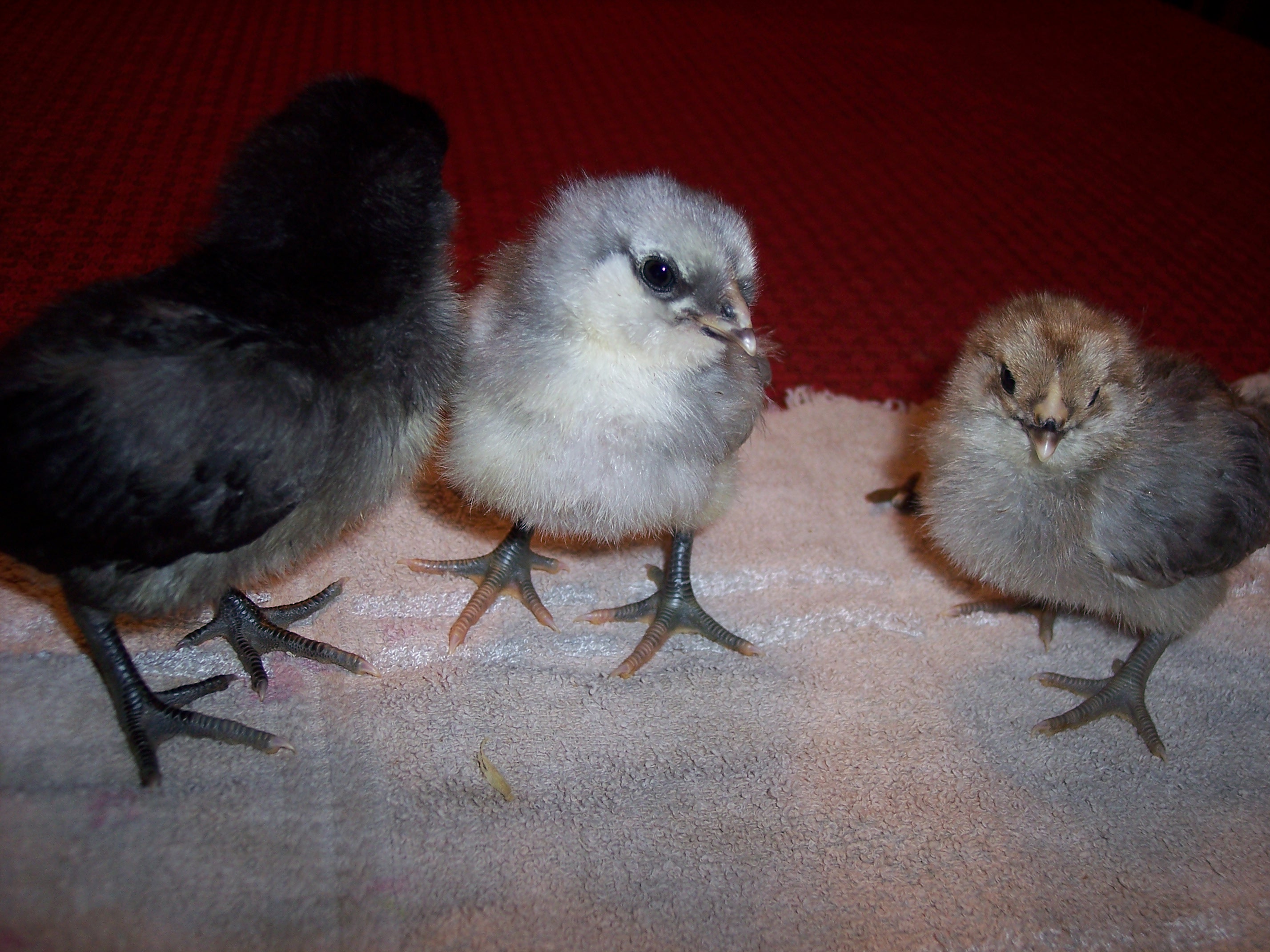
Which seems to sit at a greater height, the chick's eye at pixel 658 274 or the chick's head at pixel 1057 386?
the chick's eye at pixel 658 274

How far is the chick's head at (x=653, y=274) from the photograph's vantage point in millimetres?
951

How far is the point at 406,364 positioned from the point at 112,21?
2.01 metres

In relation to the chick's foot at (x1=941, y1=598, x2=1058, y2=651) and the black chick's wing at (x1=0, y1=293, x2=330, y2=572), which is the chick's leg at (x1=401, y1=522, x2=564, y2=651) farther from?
the chick's foot at (x1=941, y1=598, x2=1058, y2=651)

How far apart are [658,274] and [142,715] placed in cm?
73

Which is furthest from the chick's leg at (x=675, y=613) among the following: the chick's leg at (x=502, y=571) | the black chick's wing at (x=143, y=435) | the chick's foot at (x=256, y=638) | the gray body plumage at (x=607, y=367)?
the black chick's wing at (x=143, y=435)

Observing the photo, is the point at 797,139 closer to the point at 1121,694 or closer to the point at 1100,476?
the point at 1100,476

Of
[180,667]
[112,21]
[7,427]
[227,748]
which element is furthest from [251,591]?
[112,21]

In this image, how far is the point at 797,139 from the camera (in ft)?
8.03

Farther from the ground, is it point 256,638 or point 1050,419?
point 1050,419

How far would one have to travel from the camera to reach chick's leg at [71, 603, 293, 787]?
0.91 metres

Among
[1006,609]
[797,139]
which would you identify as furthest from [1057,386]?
[797,139]

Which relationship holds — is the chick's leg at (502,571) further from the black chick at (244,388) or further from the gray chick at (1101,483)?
the gray chick at (1101,483)

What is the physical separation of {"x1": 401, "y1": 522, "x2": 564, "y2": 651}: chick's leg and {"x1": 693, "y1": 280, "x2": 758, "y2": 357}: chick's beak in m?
0.41

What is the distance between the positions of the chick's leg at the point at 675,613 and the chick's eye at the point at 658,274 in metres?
0.41
